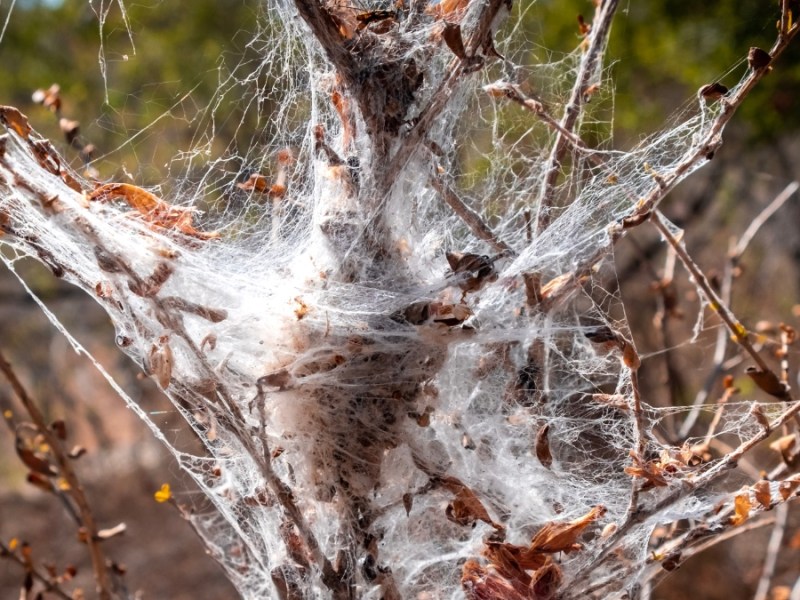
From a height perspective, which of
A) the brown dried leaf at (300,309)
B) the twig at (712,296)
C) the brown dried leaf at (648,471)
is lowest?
the brown dried leaf at (648,471)

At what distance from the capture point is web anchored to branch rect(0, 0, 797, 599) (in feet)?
3.86

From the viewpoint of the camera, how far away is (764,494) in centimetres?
116

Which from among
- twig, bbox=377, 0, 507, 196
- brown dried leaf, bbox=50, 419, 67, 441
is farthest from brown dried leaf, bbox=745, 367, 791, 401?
brown dried leaf, bbox=50, 419, 67, 441

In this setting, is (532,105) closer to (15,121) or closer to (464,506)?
(464,506)

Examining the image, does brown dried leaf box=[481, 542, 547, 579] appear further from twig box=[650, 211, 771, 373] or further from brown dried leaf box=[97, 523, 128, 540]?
brown dried leaf box=[97, 523, 128, 540]

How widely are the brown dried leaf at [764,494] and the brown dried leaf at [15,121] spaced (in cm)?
122

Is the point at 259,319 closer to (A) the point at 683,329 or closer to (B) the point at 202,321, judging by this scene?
(B) the point at 202,321

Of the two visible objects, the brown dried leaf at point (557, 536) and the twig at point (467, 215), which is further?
the twig at point (467, 215)

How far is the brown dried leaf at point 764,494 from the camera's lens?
1.16 metres

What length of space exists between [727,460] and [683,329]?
657cm

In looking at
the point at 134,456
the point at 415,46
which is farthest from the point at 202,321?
the point at 134,456

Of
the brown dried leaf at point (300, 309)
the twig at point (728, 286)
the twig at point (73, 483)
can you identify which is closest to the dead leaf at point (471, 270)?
the brown dried leaf at point (300, 309)

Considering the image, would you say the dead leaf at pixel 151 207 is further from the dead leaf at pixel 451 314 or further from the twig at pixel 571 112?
the twig at pixel 571 112

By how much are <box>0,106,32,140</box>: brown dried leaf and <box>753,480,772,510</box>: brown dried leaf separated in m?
1.22
